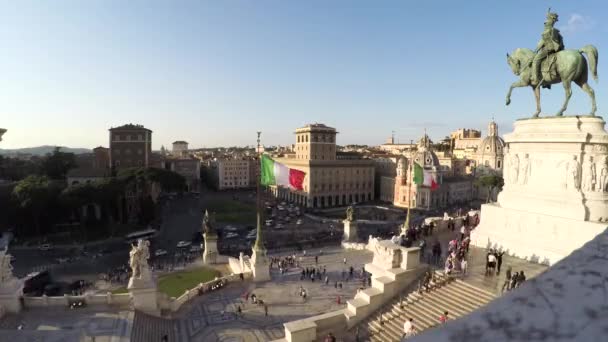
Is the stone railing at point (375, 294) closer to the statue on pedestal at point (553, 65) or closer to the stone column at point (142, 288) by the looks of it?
the stone column at point (142, 288)

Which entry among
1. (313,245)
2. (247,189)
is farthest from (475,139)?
(313,245)

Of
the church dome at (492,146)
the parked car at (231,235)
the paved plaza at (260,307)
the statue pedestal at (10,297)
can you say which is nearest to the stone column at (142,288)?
the paved plaza at (260,307)

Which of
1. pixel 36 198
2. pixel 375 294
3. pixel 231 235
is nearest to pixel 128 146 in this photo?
pixel 36 198

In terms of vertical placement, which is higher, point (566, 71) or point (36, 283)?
point (566, 71)

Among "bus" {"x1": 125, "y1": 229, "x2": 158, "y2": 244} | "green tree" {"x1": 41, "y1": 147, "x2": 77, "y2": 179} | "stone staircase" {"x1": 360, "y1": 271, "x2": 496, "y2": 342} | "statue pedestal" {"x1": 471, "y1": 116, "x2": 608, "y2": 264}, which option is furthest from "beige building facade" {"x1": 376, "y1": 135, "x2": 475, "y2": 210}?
"green tree" {"x1": 41, "y1": 147, "x2": 77, "y2": 179}

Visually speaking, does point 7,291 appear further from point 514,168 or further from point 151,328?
point 514,168

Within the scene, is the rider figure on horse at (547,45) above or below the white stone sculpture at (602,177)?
above

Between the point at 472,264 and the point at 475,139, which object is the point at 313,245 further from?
the point at 475,139
